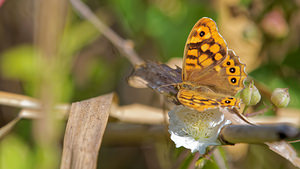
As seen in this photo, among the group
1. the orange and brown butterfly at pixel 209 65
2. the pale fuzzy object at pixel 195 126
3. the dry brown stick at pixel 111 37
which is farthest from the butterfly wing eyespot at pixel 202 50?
the dry brown stick at pixel 111 37

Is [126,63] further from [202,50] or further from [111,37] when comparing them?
[202,50]

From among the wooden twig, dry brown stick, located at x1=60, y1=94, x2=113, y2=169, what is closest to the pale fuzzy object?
the wooden twig

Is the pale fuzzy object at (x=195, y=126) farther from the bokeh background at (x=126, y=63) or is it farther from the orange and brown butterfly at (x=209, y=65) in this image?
the bokeh background at (x=126, y=63)

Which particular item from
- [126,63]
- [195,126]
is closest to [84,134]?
[195,126]

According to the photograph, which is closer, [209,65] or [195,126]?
[195,126]

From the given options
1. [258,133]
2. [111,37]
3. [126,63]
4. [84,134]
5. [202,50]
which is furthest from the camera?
[126,63]

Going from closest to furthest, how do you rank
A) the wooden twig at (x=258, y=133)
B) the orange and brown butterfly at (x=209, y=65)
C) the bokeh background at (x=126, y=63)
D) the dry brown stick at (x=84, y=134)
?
the wooden twig at (x=258, y=133), the dry brown stick at (x=84, y=134), the orange and brown butterfly at (x=209, y=65), the bokeh background at (x=126, y=63)

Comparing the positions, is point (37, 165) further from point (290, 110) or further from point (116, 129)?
point (290, 110)
